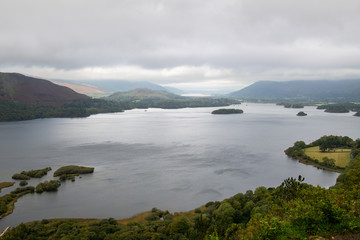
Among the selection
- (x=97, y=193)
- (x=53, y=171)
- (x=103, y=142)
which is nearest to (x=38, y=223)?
(x=97, y=193)

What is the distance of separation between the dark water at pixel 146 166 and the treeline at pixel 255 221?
416cm

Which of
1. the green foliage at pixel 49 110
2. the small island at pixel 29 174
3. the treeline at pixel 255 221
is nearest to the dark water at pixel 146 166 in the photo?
the small island at pixel 29 174

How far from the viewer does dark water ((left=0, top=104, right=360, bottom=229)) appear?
32094 mm

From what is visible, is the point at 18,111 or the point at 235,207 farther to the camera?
the point at 18,111

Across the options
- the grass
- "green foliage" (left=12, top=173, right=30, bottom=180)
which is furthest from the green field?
the grass

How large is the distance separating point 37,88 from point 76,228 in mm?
161062

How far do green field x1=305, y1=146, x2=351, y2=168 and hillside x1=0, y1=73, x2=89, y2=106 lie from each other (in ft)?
471

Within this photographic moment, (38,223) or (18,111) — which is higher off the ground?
(18,111)

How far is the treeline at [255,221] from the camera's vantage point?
9984 millimetres

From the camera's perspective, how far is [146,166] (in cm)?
4762

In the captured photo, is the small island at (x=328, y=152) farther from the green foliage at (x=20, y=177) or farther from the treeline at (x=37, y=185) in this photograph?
the green foliage at (x=20, y=177)

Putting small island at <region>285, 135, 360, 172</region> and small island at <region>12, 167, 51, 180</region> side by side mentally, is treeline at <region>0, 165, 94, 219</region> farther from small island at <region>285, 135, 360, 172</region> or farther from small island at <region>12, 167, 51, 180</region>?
small island at <region>285, 135, 360, 172</region>

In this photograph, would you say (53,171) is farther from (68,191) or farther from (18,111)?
(18,111)

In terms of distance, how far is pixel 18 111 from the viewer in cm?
11950
